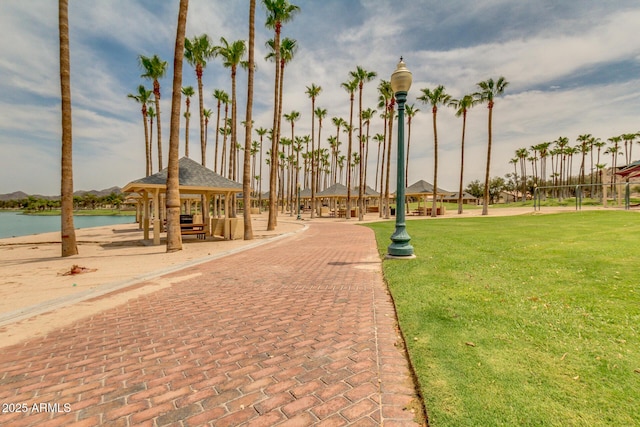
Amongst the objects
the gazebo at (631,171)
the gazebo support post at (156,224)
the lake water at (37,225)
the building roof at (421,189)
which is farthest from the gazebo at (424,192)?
the lake water at (37,225)

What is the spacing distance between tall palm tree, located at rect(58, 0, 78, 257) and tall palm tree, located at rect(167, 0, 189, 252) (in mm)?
3523

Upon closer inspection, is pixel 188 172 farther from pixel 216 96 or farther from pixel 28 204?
pixel 28 204

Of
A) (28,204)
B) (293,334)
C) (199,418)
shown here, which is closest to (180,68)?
(293,334)

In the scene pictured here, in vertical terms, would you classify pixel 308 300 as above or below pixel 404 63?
below

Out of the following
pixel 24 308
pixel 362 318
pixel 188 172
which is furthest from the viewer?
pixel 188 172

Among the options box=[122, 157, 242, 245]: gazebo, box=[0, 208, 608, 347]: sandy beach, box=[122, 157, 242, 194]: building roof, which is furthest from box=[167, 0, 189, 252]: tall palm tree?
box=[122, 157, 242, 194]: building roof

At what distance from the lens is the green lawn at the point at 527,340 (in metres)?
2.30

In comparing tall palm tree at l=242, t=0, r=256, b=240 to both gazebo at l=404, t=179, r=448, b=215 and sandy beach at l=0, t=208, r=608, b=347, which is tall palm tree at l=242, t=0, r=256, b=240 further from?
gazebo at l=404, t=179, r=448, b=215

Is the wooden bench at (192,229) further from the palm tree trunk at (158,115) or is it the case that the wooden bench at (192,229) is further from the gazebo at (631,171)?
the gazebo at (631,171)

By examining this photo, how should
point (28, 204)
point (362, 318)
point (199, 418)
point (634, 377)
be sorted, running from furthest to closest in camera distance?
1. point (28, 204)
2. point (362, 318)
3. point (634, 377)
4. point (199, 418)

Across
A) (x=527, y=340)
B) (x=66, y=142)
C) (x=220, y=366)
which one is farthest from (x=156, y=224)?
(x=527, y=340)

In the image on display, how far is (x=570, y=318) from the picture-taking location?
3977 mm

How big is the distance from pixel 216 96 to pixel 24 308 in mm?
39258

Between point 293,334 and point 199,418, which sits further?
point 293,334
